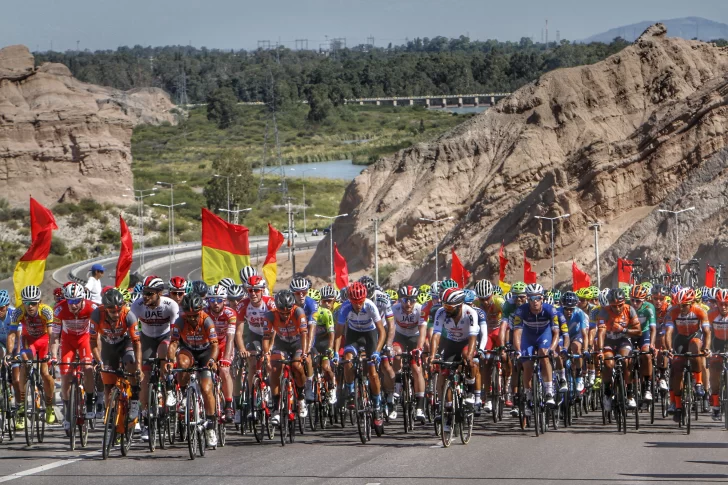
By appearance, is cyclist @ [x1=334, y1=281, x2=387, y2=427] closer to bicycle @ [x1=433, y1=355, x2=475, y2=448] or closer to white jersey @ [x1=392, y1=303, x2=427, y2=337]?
bicycle @ [x1=433, y1=355, x2=475, y2=448]

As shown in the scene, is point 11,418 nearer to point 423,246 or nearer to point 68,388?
point 68,388

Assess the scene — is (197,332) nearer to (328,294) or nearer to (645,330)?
(328,294)

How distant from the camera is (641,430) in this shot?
17.1 meters

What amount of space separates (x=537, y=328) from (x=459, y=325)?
4.82 ft

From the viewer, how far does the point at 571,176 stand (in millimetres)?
69250

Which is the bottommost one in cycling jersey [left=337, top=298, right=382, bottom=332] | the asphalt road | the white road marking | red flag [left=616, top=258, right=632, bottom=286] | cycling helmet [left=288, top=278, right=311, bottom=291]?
the asphalt road

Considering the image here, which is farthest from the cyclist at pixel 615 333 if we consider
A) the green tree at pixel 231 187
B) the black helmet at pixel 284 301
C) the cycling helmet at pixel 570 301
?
the green tree at pixel 231 187

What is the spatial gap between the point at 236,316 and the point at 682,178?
178 ft

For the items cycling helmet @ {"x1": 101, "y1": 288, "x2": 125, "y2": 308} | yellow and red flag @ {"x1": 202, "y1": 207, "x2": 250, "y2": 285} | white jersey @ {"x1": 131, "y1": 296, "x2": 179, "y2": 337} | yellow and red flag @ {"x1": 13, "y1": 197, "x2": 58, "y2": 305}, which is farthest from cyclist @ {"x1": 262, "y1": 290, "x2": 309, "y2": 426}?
yellow and red flag @ {"x1": 202, "y1": 207, "x2": 250, "y2": 285}

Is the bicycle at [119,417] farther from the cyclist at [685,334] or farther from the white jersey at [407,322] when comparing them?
the cyclist at [685,334]

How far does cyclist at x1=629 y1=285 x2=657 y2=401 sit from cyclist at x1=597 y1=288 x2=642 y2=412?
10cm

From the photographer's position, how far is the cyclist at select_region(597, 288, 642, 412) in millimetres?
17203

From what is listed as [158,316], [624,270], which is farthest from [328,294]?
[624,270]

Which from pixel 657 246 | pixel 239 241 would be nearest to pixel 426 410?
pixel 239 241
